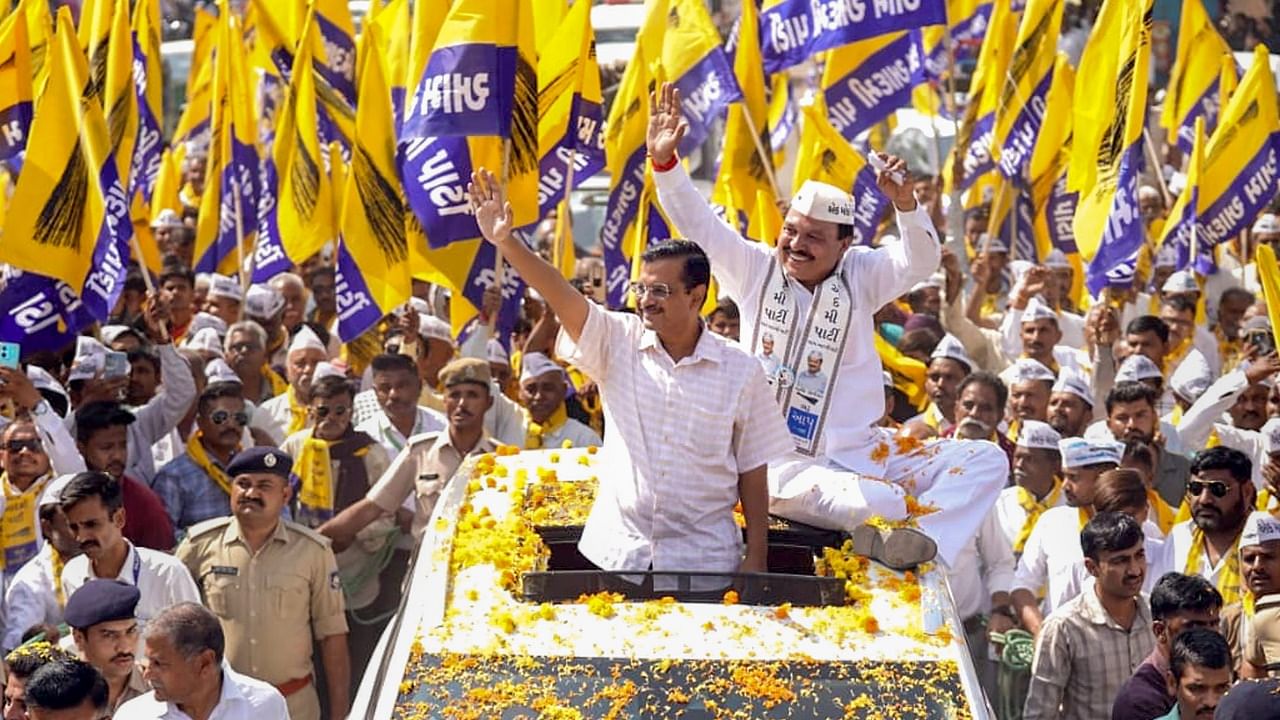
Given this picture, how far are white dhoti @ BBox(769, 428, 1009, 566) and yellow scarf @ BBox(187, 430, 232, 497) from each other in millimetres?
3628

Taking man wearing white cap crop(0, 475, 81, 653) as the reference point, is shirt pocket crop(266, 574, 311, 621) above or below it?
below

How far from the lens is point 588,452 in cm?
820

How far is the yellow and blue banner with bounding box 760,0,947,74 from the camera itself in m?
14.1

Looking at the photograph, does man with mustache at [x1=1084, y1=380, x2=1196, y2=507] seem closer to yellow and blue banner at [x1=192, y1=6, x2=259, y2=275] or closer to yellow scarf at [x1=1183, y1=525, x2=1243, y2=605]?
yellow scarf at [x1=1183, y1=525, x2=1243, y2=605]

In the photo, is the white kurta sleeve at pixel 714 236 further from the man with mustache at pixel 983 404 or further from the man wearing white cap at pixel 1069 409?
the man wearing white cap at pixel 1069 409

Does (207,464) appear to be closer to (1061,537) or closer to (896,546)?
(1061,537)

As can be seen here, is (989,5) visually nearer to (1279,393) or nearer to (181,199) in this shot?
(181,199)

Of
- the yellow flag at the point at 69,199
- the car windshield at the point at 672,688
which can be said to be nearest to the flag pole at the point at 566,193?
the yellow flag at the point at 69,199

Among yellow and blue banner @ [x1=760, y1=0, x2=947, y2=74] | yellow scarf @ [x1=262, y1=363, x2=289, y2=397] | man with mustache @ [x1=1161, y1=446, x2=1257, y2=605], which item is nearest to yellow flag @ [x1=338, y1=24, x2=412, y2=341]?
yellow scarf @ [x1=262, y1=363, x2=289, y2=397]

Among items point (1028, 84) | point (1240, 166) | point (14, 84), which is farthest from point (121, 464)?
point (1240, 166)

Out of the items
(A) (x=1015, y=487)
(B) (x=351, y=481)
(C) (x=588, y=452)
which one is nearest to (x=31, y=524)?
(B) (x=351, y=481)

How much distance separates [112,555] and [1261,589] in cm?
431

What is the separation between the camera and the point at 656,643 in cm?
625

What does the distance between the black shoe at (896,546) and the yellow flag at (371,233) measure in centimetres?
638
